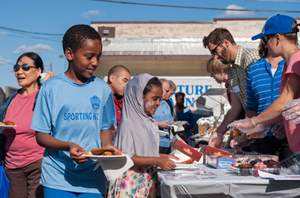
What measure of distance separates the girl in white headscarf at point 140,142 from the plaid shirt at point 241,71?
125cm

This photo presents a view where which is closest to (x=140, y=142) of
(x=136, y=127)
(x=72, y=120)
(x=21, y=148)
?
(x=136, y=127)

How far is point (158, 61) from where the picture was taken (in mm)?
11953

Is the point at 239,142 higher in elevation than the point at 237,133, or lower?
lower

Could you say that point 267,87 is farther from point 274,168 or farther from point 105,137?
point 105,137

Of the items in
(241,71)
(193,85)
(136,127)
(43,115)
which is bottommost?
(136,127)

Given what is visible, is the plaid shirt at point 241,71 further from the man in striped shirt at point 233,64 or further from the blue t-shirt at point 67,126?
the blue t-shirt at point 67,126

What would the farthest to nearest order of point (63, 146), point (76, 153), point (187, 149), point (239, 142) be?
point (239, 142) → point (187, 149) → point (63, 146) → point (76, 153)

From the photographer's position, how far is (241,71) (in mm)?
3705

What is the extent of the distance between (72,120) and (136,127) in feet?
2.29

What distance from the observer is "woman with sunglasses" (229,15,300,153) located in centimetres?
230

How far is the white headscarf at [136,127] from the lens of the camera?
8.66 feet

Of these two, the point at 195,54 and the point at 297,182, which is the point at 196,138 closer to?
the point at 297,182

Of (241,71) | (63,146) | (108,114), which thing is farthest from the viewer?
(241,71)

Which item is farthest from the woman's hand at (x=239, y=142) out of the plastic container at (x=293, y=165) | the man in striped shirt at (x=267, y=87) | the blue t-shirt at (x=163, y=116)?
the blue t-shirt at (x=163, y=116)
